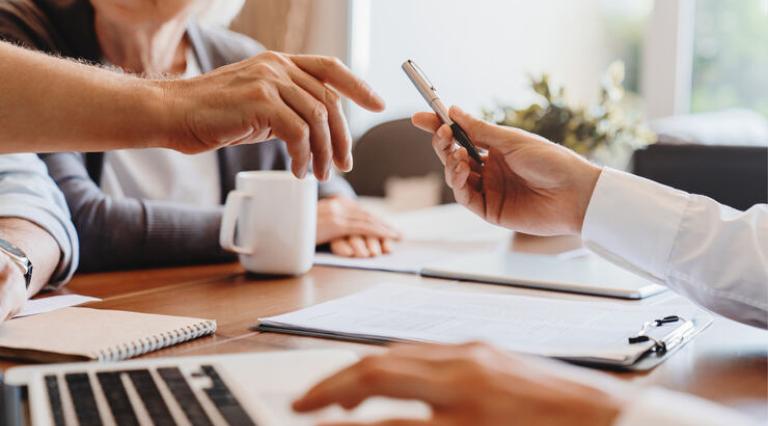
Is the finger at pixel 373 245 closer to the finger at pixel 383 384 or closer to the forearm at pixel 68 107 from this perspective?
the forearm at pixel 68 107

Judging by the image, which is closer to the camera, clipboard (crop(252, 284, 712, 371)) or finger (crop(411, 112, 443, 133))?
clipboard (crop(252, 284, 712, 371))

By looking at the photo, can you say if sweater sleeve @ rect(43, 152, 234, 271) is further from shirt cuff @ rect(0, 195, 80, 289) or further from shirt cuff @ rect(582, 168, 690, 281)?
shirt cuff @ rect(582, 168, 690, 281)

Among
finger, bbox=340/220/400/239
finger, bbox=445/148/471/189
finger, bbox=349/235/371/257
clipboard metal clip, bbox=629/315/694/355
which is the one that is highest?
finger, bbox=445/148/471/189

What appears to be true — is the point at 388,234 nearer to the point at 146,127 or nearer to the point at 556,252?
the point at 556,252

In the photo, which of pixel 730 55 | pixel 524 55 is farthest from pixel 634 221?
pixel 524 55

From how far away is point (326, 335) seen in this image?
2.87 ft

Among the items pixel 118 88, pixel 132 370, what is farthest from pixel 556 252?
pixel 132 370

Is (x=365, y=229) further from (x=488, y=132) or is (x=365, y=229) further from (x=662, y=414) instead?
(x=662, y=414)

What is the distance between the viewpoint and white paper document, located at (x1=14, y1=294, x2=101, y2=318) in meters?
0.96

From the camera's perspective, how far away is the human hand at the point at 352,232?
146 cm

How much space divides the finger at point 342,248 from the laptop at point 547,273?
0.17m

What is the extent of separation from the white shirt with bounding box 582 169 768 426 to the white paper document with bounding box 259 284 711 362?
0.06 meters

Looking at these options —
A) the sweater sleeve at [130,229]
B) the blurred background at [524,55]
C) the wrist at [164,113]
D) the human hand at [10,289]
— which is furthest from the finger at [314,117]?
the blurred background at [524,55]

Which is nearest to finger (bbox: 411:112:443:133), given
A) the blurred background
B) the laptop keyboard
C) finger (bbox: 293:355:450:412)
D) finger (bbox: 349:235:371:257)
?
finger (bbox: 349:235:371:257)
